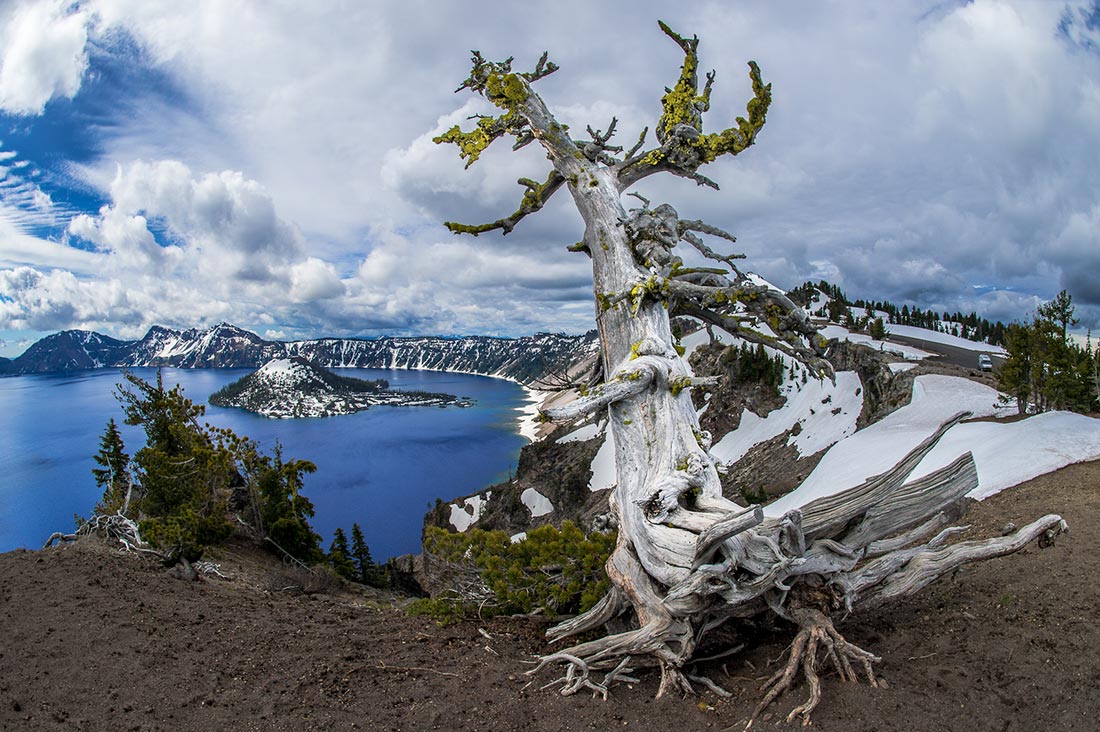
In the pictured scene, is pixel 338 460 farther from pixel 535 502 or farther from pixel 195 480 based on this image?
pixel 195 480

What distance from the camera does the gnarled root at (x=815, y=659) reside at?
338cm

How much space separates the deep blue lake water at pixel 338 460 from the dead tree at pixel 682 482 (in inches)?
1492

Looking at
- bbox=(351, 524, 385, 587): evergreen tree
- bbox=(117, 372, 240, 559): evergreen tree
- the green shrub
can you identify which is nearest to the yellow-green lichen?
the green shrub

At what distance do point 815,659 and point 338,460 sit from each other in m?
96.6

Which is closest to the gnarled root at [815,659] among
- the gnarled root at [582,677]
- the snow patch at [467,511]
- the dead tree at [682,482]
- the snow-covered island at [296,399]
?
the dead tree at [682,482]

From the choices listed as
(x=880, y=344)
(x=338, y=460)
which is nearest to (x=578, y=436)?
(x=880, y=344)

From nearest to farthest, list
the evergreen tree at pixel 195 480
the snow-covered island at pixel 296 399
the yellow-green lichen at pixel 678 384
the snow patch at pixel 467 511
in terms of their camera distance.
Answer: the yellow-green lichen at pixel 678 384
the evergreen tree at pixel 195 480
the snow patch at pixel 467 511
the snow-covered island at pixel 296 399

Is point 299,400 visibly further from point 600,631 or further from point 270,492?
point 600,631

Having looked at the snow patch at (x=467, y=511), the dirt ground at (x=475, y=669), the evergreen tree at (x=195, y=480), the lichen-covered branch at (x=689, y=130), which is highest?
the lichen-covered branch at (x=689, y=130)

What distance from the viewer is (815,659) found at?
11.4 ft

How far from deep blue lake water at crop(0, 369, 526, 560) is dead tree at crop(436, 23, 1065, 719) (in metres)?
37.9

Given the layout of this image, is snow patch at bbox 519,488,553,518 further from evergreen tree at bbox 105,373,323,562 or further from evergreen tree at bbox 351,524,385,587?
evergreen tree at bbox 105,373,323,562

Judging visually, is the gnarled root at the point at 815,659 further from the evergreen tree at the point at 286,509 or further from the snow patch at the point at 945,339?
the snow patch at the point at 945,339

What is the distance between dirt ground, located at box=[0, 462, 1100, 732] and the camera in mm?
3336
